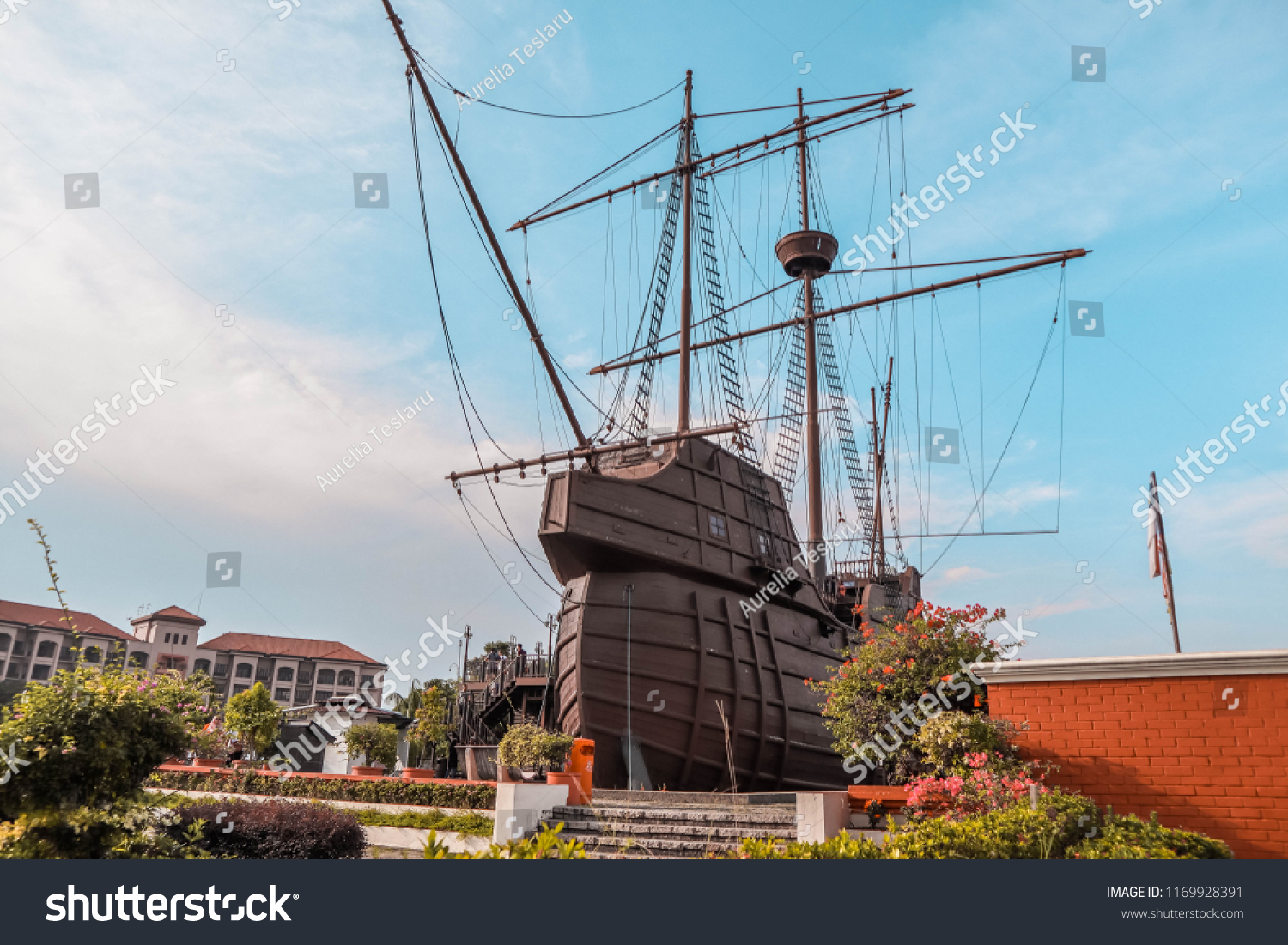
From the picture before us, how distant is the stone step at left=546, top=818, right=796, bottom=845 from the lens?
792 cm

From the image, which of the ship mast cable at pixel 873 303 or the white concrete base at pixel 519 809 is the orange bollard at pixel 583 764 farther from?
the ship mast cable at pixel 873 303

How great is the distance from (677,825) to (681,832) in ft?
0.60

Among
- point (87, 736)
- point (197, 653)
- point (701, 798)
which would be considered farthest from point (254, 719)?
point (197, 653)

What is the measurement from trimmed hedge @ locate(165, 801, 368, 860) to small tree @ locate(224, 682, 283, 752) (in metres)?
9.75

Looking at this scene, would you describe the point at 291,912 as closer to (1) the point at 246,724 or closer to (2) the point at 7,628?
(1) the point at 246,724

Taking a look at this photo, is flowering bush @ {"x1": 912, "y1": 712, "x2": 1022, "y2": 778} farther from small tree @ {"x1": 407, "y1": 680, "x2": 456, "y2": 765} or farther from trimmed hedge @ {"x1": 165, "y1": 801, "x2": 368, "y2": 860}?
small tree @ {"x1": 407, "y1": 680, "x2": 456, "y2": 765}

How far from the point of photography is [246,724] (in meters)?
16.8

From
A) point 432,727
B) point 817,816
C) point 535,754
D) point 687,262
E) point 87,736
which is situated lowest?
point 817,816

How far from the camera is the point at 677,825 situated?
838 centimetres

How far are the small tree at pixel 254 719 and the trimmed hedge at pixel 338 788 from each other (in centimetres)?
313

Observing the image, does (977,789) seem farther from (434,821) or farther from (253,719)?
(253,719)

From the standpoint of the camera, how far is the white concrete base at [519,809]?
28.4ft

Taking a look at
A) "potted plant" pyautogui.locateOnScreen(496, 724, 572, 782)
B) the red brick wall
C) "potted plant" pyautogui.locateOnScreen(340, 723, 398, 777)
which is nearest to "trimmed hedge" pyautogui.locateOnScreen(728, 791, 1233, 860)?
the red brick wall

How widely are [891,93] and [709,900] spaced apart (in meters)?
22.6
